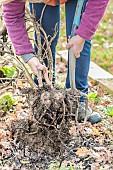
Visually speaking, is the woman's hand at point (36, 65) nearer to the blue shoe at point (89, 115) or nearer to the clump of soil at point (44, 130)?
the clump of soil at point (44, 130)

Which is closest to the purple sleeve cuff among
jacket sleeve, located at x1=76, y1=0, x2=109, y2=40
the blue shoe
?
jacket sleeve, located at x1=76, y1=0, x2=109, y2=40

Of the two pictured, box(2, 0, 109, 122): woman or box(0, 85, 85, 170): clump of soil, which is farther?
box(0, 85, 85, 170): clump of soil

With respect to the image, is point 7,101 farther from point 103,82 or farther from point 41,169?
point 103,82

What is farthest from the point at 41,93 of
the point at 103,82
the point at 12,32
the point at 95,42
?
the point at 95,42

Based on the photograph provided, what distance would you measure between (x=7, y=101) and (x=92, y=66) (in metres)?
1.37

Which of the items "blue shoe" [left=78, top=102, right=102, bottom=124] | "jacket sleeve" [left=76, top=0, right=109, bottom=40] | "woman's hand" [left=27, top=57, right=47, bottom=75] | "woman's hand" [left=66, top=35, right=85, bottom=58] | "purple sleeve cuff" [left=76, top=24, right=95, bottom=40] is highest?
"jacket sleeve" [left=76, top=0, right=109, bottom=40]

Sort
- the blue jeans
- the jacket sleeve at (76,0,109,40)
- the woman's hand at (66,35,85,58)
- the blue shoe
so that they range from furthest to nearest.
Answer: the blue shoe, the blue jeans, the woman's hand at (66,35,85,58), the jacket sleeve at (76,0,109,40)

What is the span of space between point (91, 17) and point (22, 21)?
414mm

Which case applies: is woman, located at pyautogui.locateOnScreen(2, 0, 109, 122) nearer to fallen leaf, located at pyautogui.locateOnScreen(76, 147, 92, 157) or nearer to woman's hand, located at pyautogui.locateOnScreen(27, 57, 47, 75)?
woman's hand, located at pyautogui.locateOnScreen(27, 57, 47, 75)

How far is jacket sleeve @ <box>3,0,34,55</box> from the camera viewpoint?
2.79m

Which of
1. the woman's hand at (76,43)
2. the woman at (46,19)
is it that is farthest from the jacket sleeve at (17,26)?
the woman's hand at (76,43)

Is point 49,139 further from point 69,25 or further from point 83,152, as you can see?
point 69,25

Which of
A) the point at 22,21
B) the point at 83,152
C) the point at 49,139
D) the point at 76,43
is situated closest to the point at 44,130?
the point at 49,139

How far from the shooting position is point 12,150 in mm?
3027
